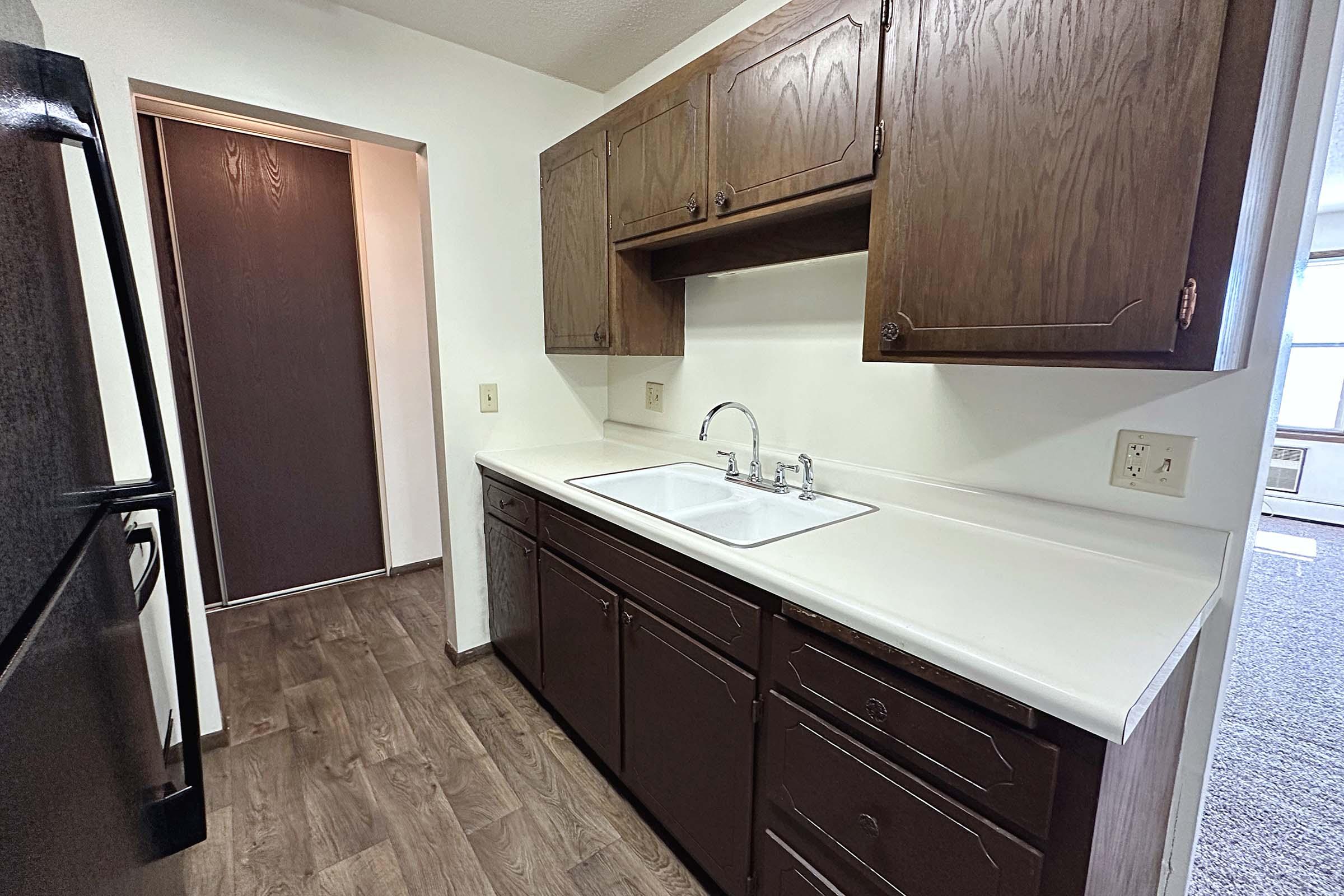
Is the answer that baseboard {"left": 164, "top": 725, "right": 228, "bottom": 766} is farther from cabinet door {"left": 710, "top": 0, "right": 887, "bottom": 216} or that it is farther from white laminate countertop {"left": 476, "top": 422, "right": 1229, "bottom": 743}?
cabinet door {"left": 710, "top": 0, "right": 887, "bottom": 216}

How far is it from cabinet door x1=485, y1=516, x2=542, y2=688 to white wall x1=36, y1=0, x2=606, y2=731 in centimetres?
9

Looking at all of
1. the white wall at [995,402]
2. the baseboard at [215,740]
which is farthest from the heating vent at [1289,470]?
the baseboard at [215,740]

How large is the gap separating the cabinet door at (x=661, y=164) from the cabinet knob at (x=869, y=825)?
1.49 m

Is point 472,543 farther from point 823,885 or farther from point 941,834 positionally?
point 941,834

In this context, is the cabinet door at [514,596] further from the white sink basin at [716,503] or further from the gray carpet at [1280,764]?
the gray carpet at [1280,764]

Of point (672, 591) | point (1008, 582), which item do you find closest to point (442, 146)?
point (672, 591)

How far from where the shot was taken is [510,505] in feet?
6.99

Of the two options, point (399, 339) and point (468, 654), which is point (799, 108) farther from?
point (399, 339)

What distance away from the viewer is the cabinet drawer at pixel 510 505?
1992 mm

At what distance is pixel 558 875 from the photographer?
58.1 inches

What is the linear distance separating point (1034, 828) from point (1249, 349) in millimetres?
898

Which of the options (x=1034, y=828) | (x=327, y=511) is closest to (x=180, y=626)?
(x=1034, y=828)

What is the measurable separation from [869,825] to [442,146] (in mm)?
2426

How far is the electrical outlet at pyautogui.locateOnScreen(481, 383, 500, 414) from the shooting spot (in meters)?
2.33
